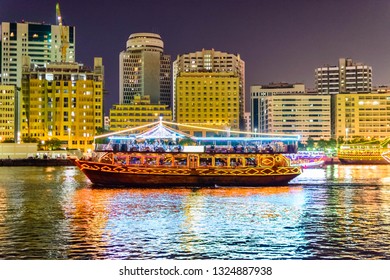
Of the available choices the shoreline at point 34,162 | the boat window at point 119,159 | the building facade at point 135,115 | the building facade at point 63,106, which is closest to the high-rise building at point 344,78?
the building facade at point 135,115

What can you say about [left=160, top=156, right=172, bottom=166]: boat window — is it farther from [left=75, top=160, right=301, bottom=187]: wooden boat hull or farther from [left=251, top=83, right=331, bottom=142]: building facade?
[left=251, top=83, right=331, bottom=142]: building facade

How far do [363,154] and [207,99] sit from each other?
1545 inches

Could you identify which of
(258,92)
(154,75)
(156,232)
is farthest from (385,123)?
(156,232)

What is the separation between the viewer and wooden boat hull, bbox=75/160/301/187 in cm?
3497

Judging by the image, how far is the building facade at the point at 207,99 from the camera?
11612 centimetres

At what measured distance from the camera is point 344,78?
146250mm

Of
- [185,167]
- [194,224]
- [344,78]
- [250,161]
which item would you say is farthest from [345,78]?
[194,224]

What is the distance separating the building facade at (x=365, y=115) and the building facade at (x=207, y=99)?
2143cm

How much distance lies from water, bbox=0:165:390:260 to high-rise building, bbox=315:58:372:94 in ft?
383

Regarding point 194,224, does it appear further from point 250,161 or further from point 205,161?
point 250,161
